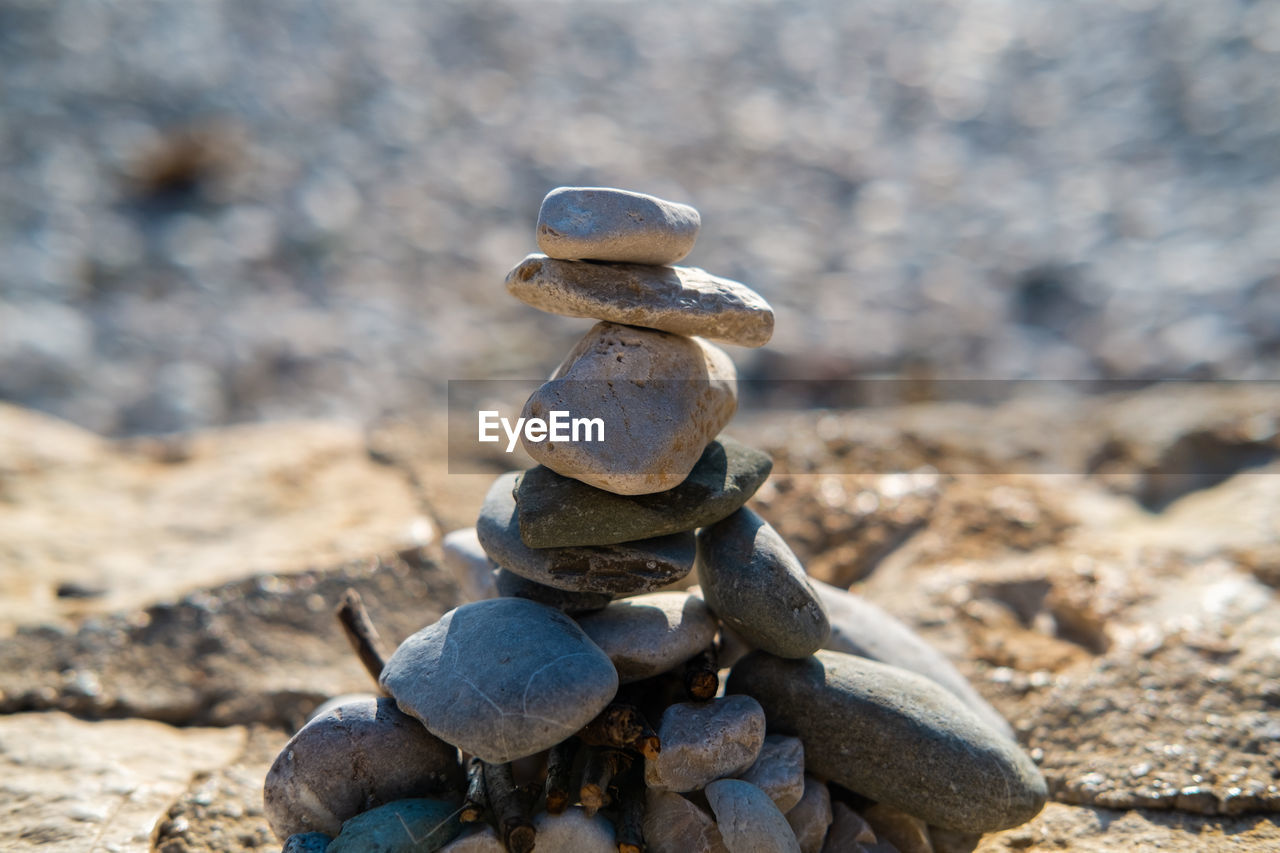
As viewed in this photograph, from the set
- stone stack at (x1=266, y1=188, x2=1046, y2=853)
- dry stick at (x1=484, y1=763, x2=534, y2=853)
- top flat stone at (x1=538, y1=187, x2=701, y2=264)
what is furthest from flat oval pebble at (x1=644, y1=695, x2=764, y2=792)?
top flat stone at (x1=538, y1=187, x2=701, y2=264)

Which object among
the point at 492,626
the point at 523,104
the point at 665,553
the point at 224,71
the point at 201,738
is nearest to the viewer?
the point at 492,626

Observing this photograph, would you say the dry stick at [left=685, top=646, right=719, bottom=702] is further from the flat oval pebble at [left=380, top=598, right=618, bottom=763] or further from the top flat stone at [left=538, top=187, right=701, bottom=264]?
the top flat stone at [left=538, top=187, right=701, bottom=264]

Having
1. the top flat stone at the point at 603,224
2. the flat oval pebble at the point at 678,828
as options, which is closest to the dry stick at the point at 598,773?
the flat oval pebble at the point at 678,828

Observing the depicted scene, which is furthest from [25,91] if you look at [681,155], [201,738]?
[201,738]

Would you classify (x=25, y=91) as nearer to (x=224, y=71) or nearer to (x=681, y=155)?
(x=224, y=71)

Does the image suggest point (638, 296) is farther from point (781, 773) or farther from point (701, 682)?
point (781, 773)

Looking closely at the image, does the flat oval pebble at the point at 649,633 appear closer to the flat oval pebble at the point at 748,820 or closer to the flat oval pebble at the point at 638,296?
the flat oval pebble at the point at 748,820
